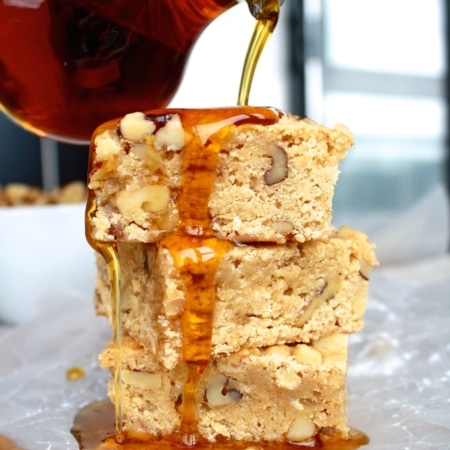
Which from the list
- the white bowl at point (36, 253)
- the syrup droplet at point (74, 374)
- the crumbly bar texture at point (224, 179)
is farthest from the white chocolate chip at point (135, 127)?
the white bowl at point (36, 253)

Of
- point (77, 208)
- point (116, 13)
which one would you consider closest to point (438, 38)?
point (77, 208)

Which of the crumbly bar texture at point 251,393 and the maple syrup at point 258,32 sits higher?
the maple syrup at point 258,32

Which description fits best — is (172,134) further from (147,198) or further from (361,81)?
(361,81)

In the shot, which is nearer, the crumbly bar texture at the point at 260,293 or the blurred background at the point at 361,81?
the crumbly bar texture at the point at 260,293

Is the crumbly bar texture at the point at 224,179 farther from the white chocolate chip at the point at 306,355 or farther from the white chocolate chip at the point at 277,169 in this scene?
the white chocolate chip at the point at 306,355

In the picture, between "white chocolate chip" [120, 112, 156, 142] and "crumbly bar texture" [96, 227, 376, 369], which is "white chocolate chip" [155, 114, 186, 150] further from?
"crumbly bar texture" [96, 227, 376, 369]

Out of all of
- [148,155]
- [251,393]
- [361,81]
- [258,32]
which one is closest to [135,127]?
[148,155]

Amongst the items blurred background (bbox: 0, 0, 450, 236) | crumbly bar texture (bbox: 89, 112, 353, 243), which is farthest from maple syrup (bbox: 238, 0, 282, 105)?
blurred background (bbox: 0, 0, 450, 236)
